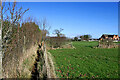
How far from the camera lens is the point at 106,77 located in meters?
4.51

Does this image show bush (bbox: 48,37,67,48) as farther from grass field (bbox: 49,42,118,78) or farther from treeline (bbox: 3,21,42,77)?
treeline (bbox: 3,21,42,77)

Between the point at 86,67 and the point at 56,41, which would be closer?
the point at 86,67

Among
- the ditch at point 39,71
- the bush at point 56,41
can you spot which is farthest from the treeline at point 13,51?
Result: the bush at point 56,41

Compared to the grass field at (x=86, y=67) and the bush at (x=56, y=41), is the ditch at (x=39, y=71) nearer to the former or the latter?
the grass field at (x=86, y=67)

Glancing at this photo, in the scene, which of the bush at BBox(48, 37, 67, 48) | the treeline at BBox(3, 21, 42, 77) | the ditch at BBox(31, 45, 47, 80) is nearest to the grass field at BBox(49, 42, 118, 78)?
the ditch at BBox(31, 45, 47, 80)

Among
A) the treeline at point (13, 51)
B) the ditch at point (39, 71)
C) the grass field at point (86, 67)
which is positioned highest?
Result: the treeline at point (13, 51)

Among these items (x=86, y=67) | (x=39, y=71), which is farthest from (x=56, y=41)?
(x=39, y=71)

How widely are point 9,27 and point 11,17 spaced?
43 cm

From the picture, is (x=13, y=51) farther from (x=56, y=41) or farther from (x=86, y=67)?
(x=56, y=41)

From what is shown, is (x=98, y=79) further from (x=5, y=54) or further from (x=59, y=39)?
(x=59, y=39)

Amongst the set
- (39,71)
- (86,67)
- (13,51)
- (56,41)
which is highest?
(56,41)

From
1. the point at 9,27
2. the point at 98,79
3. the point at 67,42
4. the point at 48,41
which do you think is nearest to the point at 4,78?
the point at 9,27

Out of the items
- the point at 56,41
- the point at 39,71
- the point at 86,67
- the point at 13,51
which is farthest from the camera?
the point at 56,41

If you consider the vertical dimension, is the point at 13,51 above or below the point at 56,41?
below
